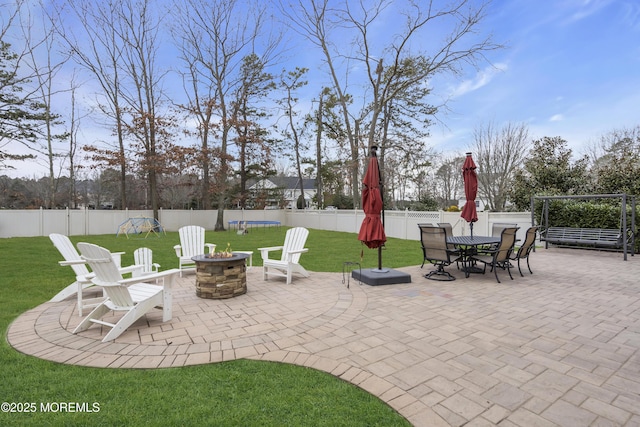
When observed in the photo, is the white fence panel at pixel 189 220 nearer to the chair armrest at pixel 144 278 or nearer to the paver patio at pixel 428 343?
the paver patio at pixel 428 343

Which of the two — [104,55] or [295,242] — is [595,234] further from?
[104,55]

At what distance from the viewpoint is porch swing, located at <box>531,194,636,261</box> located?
8211 millimetres

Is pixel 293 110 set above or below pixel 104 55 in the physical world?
below

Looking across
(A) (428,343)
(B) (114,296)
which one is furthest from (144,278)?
(A) (428,343)

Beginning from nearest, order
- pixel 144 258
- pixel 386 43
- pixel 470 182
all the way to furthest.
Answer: pixel 144 258 → pixel 470 182 → pixel 386 43

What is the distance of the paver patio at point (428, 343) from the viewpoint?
213 centimetres

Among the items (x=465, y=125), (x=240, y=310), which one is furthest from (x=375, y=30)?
(x=240, y=310)

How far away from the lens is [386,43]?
13828mm

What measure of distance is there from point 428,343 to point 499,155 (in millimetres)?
18569

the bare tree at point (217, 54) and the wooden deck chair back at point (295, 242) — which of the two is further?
the bare tree at point (217, 54)

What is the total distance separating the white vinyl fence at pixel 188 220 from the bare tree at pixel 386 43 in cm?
276

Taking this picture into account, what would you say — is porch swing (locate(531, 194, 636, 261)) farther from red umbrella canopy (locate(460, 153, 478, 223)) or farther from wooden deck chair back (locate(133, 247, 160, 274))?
wooden deck chair back (locate(133, 247, 160, 274))

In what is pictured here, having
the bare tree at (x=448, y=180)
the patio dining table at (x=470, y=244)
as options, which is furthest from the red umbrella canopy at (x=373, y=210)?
the bare tree at (x=448, y=180)

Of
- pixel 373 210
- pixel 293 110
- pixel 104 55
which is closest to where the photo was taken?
pixel 373 210
